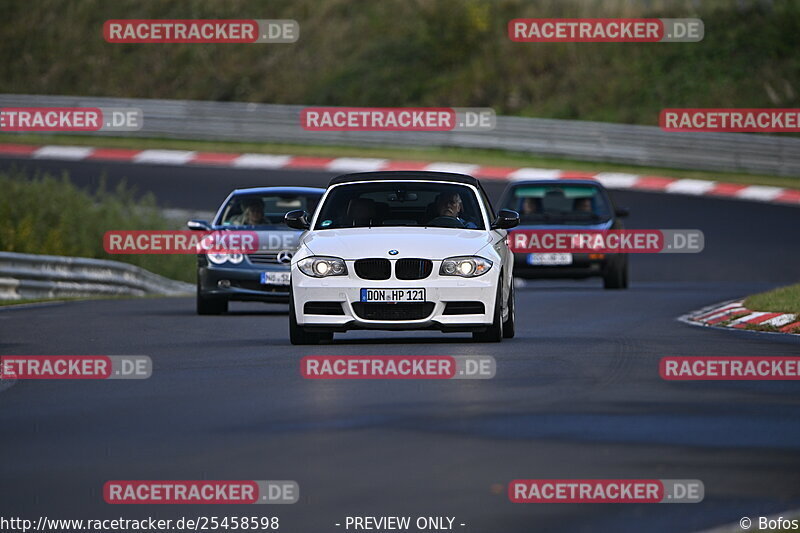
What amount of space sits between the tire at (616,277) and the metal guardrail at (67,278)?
22.3 feet

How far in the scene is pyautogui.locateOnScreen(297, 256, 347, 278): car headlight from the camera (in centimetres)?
1458

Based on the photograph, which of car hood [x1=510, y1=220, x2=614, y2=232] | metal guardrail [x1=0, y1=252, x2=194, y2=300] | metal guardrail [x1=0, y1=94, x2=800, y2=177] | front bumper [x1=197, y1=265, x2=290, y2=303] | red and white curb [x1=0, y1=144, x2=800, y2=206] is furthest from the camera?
metal guardrail [x1=0, y1=94, x2=800, y2=177]

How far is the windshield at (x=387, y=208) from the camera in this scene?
51.2 ft

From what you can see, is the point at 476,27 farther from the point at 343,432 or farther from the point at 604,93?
the point at 343,432

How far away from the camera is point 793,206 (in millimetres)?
36125

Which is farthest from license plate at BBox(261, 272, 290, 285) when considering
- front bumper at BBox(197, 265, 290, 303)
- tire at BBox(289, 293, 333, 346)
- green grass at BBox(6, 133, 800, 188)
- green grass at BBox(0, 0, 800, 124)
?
green grass at BBox(0, 0, 800, 124)

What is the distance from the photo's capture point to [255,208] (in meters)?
20.8

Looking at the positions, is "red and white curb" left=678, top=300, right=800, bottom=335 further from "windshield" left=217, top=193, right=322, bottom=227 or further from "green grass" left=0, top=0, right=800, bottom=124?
"green grass" left=0, top=0, right=800, bottom=124

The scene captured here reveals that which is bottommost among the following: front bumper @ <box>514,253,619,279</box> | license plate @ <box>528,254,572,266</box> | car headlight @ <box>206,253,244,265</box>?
front bumper @ <box>514,253,619,279</box>

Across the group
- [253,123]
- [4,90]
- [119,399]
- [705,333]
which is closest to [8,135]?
[253,123]

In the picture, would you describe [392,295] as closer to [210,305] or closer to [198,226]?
[210,305]

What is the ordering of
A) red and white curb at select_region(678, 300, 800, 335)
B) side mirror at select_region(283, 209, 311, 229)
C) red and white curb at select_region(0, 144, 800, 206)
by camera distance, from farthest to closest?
1. red and white curb at select_region(0, 144, 800, 206)
2. red and white curb at select_region(678, 300, 800, 335)
3. side mirror at select_region(283, 209, 311, 229)

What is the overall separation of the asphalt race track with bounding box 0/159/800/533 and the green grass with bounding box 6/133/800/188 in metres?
23.6

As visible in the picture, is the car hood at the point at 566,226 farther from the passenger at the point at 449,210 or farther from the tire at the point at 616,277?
the passenger at the point at 449,210
